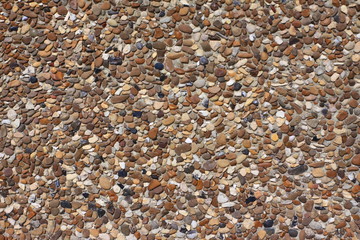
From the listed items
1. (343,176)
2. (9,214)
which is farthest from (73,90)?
(343,176)

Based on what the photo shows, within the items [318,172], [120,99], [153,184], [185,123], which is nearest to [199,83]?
[185,123]

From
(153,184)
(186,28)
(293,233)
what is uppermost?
(186,28)

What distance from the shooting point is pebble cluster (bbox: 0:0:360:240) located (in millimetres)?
1584

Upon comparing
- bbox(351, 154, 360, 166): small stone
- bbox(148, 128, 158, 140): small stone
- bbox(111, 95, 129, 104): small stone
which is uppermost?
bbox(111, 95, 129, 104): small stone

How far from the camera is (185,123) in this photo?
5.24ft

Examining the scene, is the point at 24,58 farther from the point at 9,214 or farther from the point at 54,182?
the point at 9,214

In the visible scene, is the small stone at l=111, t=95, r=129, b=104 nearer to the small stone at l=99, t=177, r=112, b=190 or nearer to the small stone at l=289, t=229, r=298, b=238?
the small stone at l=99, t=177, r=112, b=190

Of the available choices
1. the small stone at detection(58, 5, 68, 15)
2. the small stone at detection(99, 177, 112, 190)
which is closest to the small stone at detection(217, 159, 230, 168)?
the small stone at detection(99, 177, 112, 190)

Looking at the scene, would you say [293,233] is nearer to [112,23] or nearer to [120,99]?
[120,99]

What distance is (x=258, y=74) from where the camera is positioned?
1591 millimetres

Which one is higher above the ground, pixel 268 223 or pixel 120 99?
pixel 120 99

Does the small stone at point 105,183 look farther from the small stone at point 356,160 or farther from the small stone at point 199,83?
the small stone at point 356,160

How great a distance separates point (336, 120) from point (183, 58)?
56 centimetres

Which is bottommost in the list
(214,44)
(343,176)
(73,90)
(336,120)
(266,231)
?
(266,231)
